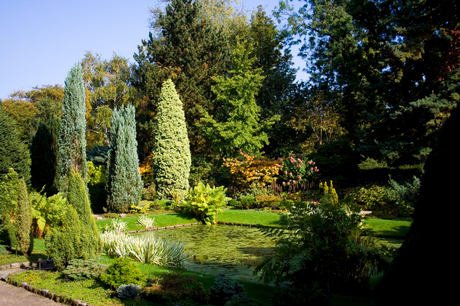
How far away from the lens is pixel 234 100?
72.2 ft

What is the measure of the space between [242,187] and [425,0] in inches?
478

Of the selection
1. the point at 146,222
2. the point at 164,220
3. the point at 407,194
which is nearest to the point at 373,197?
the point at 407,194

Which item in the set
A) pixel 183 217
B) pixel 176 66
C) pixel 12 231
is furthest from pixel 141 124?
pixel 12 231

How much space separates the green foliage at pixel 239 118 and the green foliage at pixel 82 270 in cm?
1510

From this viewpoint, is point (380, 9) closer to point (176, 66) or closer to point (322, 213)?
point (176, 66)

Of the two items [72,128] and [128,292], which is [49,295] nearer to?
[128,292]

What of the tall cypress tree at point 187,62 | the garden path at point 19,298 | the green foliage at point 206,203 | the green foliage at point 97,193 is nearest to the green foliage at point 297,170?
the green foliage at point 206,203

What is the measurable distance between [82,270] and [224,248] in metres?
3.85

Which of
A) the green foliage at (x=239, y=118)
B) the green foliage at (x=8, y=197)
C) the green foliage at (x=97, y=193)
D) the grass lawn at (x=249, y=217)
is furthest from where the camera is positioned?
the green foliage at (x=239, y=118)

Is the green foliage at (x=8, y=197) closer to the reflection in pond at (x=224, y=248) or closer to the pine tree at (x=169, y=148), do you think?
the reflection in pond at (x=224, y=248)

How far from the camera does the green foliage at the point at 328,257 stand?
512cm

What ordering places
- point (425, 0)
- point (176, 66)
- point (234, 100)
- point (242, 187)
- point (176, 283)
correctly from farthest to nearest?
point (176, 66)
point (234, 100)
point (242, 187)
point (425, 0)
point (176, 283)

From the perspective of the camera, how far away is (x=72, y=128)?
46.4 ft

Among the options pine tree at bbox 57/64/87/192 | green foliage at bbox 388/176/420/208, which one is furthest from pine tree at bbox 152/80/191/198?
green foliage at bbox 388/176/420/208
